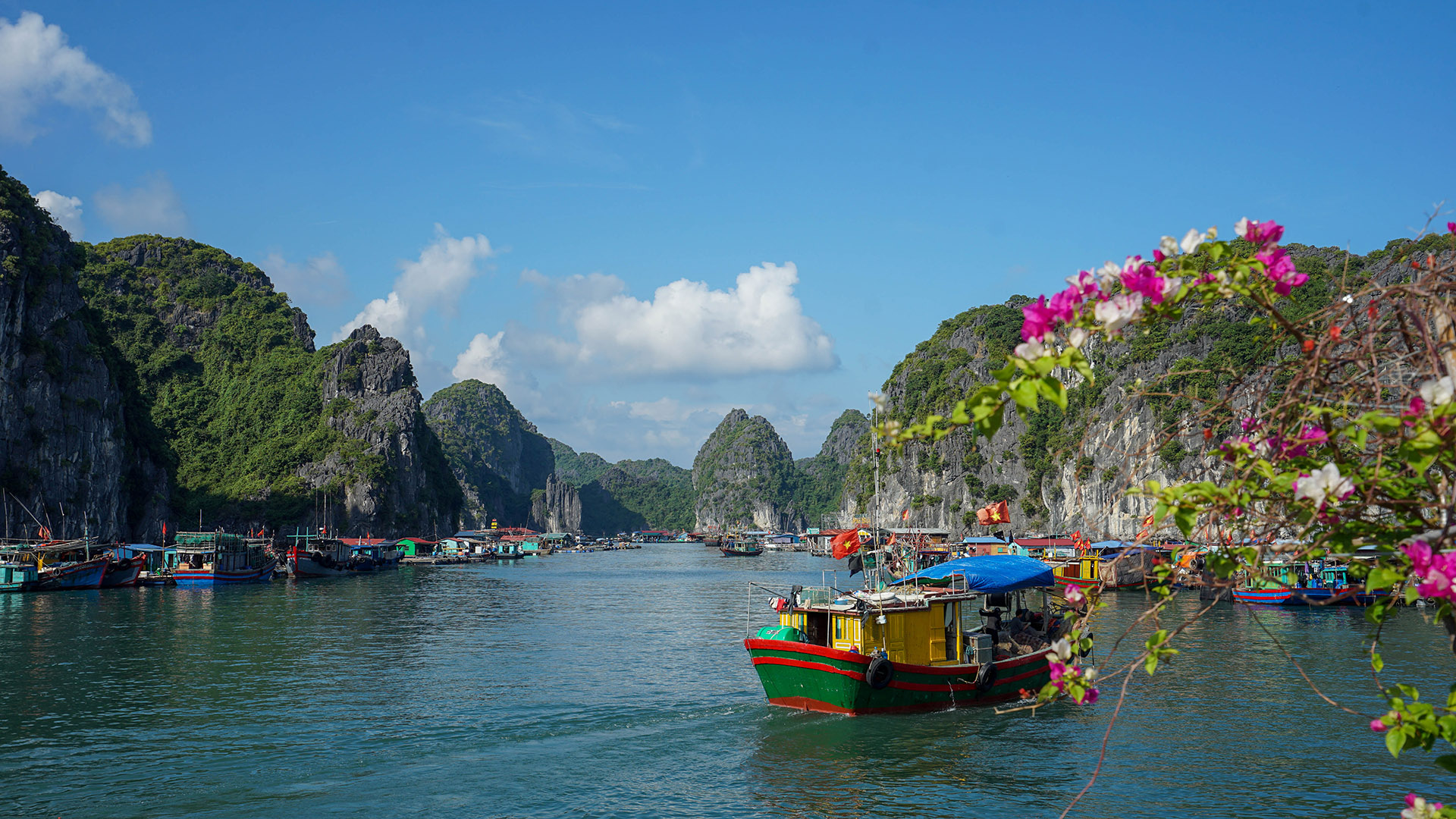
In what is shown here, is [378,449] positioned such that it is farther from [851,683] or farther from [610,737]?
[851,683]

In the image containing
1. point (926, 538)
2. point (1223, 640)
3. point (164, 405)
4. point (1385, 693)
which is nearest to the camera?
point (1385, 693)

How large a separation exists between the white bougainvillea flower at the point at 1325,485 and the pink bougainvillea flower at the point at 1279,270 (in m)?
0.98

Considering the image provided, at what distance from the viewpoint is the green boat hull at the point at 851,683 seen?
19781 millimetres

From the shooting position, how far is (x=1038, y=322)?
4.09 metres

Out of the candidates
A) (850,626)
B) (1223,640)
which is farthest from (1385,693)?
(1223,640)

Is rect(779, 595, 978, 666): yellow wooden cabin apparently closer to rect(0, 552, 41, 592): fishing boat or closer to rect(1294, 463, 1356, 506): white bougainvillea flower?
rect(1294, 463, 1356, 506): white bougainvillea flower

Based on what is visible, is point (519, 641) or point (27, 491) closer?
point (519, 641)

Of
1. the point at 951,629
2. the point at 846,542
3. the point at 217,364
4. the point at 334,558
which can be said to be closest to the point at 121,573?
the point at 334,558

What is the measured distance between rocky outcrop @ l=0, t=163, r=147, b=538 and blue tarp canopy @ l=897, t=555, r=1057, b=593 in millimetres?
69783

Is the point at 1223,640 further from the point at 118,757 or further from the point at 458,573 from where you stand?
the point at 458,573

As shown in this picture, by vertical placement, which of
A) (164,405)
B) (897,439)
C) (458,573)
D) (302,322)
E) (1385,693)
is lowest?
(458,573)

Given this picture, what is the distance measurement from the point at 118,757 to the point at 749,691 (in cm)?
1352

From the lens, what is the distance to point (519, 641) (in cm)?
3497

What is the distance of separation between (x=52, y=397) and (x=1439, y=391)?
91.5 meters
